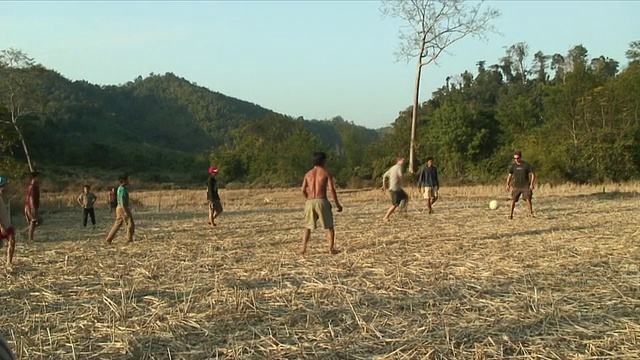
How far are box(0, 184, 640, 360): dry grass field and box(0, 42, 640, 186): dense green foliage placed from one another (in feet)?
73.6

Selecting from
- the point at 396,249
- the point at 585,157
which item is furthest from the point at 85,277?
the point at 585,157

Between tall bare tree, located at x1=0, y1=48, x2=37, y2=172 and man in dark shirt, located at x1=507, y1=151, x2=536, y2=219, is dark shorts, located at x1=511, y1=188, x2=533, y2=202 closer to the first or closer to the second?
man in dark shirt, located at x1=507, y1=151, x2=536, y2=219

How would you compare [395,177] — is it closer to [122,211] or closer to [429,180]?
[429,180]

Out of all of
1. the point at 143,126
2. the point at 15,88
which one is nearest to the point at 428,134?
the point at 15,88

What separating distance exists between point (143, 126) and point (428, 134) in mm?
69264

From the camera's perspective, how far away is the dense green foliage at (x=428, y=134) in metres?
38.1

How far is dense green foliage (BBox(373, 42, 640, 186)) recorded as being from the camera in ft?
120

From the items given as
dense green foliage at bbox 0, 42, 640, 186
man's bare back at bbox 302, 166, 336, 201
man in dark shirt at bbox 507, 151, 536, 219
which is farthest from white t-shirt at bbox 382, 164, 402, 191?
dense green foliage at bbox 0, 42, 640, 186

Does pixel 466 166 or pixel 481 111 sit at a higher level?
pixel 481 111

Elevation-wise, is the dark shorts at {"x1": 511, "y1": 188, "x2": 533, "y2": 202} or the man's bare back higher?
the man's bare back

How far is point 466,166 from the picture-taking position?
47.6 m

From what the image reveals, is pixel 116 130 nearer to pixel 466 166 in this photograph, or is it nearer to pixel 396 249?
pixel 466 166

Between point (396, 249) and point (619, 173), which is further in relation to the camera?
point (619, 173)

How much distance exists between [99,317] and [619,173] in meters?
35.8
